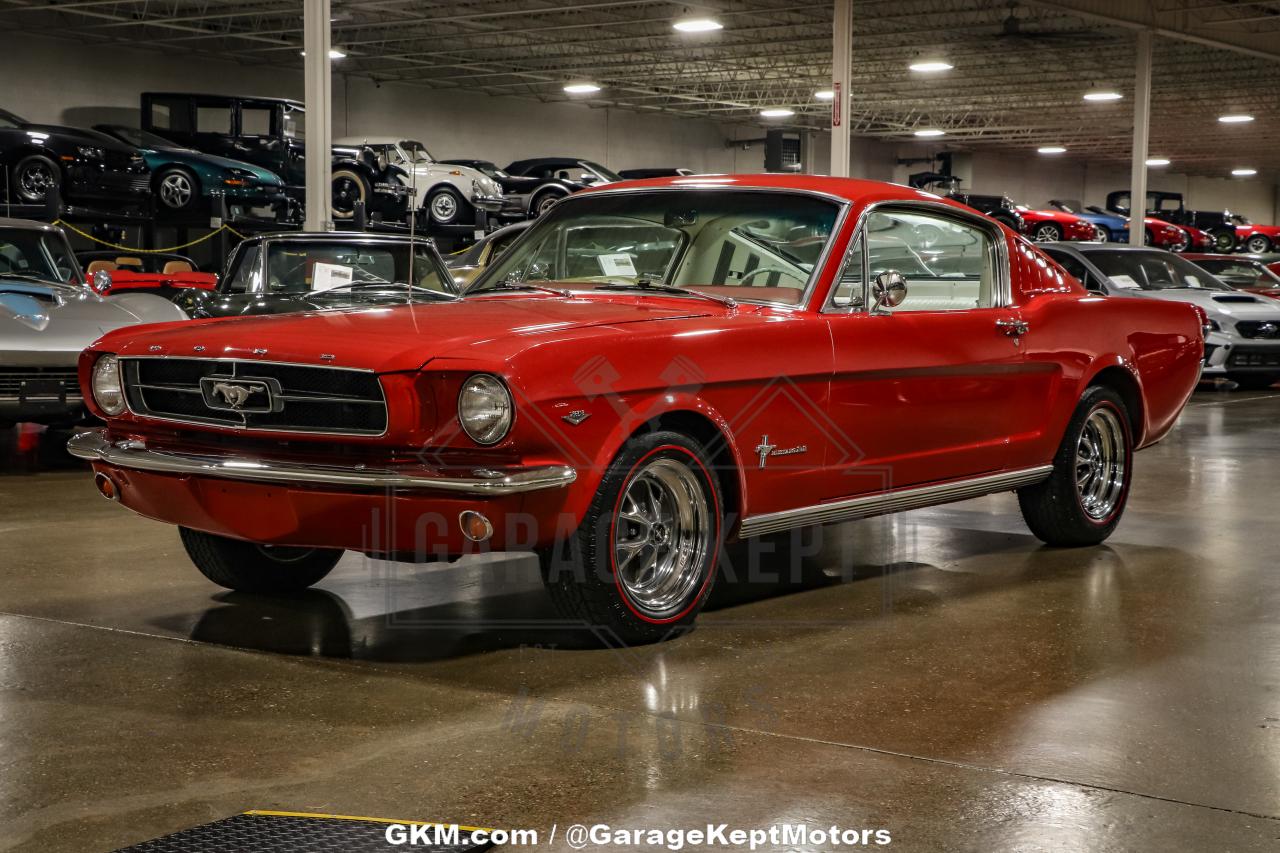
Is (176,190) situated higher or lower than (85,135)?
lower

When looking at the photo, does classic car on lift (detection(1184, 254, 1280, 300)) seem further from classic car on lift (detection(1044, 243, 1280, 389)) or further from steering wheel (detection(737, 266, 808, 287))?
steering wheel (detection(737, 266, 808, 287))

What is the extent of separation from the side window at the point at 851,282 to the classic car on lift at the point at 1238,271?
1311 centimetres

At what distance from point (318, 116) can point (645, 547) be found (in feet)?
31.0

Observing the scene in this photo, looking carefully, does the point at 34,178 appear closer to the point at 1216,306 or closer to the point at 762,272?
the point at 1216,306

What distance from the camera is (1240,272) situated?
17.7m

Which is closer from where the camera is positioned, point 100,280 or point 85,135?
point 100,280

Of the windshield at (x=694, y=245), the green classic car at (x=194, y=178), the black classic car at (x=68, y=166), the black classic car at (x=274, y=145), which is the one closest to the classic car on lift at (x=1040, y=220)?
the black classic car at (x=274, y=145)

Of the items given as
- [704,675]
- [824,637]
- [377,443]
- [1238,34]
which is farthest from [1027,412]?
[1238,34]

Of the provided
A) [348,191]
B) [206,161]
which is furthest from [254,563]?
[348,191]

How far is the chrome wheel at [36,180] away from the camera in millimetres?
17094

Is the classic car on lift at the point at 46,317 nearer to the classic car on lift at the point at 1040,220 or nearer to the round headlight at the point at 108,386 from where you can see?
the round headlight at the point at 108,386

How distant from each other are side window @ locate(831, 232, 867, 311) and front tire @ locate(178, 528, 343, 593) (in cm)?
198

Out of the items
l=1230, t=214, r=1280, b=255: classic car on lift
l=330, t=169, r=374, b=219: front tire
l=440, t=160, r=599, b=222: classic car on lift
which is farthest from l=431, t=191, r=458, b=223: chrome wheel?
l=1230, t=214, r=1280, b=255: classic car on lift

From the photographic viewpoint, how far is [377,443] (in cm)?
416
